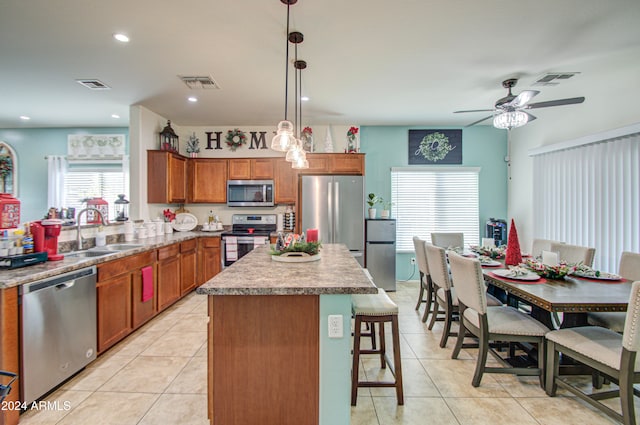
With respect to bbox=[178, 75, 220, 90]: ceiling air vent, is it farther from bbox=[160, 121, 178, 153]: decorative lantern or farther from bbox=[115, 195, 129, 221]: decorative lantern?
bbox=[115, 195, 129, 221]: decorative lantern

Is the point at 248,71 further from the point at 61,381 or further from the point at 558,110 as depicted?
the point at 558,110

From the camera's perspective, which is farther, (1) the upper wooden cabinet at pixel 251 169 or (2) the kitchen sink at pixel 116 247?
(1) the upper wooden cabinet at pixel 251 169

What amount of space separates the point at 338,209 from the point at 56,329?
3516 millimetres

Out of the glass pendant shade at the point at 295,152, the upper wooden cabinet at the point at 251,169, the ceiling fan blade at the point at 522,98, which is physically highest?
the ceiling fan blade at the point at 522,98

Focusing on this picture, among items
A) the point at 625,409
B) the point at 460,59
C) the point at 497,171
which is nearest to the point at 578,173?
the point at 497,171

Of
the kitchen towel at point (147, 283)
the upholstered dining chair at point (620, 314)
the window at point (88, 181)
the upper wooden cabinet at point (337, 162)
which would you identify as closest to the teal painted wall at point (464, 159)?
the upper wooden cabinet at point (337, 162)

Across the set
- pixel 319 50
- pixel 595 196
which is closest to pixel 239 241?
pixel 319 50

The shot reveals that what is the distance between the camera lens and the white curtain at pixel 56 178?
17.7 ft

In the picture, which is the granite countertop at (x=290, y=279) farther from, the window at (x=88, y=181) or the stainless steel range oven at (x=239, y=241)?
the window at (x=88, y=181)

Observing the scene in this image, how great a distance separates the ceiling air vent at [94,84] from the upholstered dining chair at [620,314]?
547 cm

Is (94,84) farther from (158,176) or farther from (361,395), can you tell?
(361,395)

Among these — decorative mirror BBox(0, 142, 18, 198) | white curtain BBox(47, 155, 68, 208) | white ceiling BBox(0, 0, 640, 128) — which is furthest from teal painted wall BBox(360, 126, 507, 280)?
decorative mirror BBox(0, 142, 18, 198)

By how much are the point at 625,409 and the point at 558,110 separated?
12.9 feet

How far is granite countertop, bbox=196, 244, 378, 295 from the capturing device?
4.93ft
